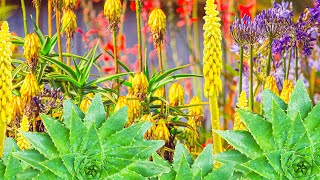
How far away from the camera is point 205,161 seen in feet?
2.51

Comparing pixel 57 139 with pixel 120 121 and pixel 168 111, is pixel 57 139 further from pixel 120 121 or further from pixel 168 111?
pixel 168 111

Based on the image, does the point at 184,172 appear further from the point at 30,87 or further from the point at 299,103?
the point at 30,87

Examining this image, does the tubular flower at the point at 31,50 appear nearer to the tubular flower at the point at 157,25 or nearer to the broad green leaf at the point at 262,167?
the tubular flower at the point at 157,25

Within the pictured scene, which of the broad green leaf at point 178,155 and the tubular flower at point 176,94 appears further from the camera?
the tubular flower at point 176,94

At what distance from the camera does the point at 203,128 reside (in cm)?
201

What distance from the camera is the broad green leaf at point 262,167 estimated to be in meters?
0.72

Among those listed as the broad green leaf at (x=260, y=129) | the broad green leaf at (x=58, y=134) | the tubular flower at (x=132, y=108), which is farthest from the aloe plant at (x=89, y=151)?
the tubular flower at (x=132, y=108)

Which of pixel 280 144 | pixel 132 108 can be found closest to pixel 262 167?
pixel 280 144

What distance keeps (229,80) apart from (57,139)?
1.57 meters

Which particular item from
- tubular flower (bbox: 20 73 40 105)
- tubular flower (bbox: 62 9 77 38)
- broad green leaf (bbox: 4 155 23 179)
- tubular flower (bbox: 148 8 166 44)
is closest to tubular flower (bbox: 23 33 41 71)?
tubular flower (bbox: 20 73 40 105)

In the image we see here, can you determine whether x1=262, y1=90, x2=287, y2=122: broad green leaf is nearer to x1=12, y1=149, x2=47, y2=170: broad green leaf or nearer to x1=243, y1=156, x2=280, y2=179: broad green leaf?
x1=243, y1=156, x2=280, y2=179: broad green leaf

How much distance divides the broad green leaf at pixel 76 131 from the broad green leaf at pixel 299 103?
0.77ft

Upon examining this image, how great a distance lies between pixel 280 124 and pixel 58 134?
0.24m

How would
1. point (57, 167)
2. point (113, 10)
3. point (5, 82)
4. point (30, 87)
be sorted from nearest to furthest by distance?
point (57, 167) < point (5, 82) < point (30, 87) < point (113, 10)
